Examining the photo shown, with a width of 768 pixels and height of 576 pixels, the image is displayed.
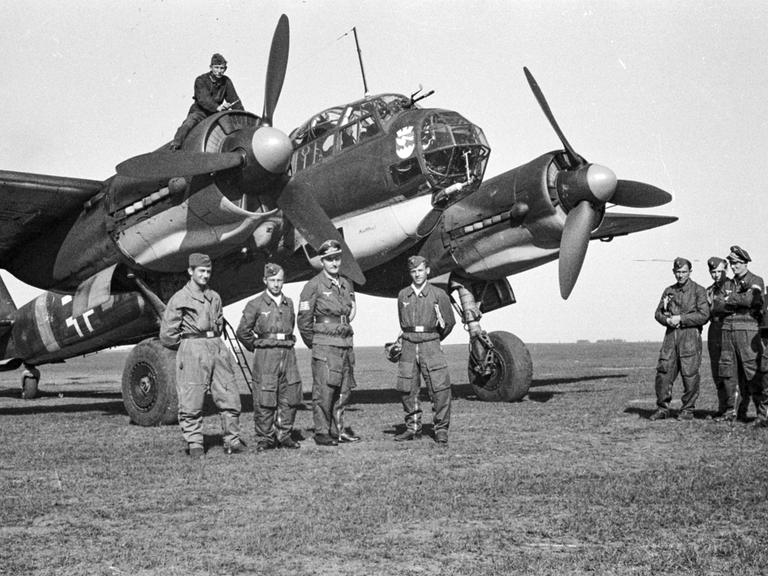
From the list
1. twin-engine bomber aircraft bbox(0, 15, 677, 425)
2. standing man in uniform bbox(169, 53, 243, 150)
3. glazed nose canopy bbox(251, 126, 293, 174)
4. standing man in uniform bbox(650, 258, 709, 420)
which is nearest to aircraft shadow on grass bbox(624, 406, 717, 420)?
standing man in uniform bbox(650, 258, 709, 420)

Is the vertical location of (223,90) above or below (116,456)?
above

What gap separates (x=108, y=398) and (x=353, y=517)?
13348mm

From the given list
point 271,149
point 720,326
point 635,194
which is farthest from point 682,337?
point 271,149

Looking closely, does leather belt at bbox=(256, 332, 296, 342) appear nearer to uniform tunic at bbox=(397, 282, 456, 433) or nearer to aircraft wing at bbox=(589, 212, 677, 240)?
uniform tunic at bbox=(397, 282, 456, 433)

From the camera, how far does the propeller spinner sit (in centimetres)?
1106

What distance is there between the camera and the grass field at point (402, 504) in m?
3.79

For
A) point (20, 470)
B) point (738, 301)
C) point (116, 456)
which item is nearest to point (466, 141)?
point (738, 301)

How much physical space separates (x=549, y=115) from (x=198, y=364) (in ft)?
22.8

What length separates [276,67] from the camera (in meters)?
10.2

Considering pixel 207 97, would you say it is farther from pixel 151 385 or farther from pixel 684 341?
pixel 684 341

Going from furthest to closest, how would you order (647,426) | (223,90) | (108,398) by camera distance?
(108,398) → (223,90) → (647,426)

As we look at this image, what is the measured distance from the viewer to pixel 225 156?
8961 mm

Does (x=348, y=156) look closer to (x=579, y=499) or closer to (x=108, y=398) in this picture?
(x=579, y=499)

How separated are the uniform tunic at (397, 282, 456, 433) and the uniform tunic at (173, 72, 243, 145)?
152 inches
